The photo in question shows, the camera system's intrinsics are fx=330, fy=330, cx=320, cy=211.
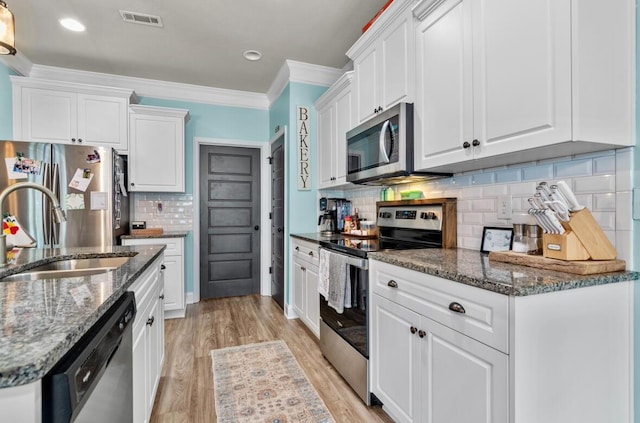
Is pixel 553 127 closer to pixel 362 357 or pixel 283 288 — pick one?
pixel 362 357

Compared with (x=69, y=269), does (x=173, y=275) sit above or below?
below

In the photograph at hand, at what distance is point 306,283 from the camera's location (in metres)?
3.09

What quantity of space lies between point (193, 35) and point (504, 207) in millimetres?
2902

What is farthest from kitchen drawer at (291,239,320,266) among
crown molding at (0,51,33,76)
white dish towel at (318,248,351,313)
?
crown molding at (0,51,33,76)

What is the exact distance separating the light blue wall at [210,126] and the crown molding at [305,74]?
781 mm

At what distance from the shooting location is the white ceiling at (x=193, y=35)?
2.57m

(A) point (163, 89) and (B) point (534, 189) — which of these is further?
(A) point (163, 89)

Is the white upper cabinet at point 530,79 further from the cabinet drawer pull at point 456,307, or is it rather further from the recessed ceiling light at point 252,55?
the recessed ceiling light at point 252,55

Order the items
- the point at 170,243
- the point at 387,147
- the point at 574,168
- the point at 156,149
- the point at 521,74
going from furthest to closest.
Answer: the point at 156,149 < the point at 170,243 < the point at 387,147 < the point at 574,168 < the point at 521,74

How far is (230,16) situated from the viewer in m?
2.69

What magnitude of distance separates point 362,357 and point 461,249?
0.89 metres

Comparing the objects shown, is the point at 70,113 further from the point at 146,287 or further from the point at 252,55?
the point at 146,287

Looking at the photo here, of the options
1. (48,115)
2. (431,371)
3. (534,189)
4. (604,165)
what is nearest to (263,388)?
(431,371)

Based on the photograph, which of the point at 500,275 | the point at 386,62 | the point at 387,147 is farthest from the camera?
the point at 386,62
